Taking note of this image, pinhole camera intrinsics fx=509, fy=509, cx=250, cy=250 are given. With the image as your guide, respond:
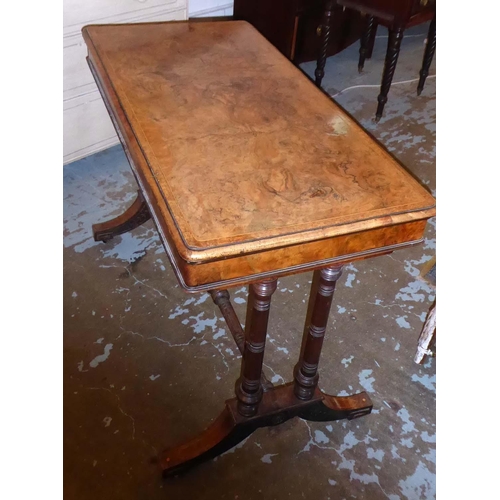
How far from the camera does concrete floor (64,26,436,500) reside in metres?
1.29

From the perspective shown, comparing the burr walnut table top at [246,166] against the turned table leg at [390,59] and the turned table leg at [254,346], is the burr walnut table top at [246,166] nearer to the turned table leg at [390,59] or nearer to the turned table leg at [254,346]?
the turned table leg at [254,346]

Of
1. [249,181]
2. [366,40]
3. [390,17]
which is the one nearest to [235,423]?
[249,181]

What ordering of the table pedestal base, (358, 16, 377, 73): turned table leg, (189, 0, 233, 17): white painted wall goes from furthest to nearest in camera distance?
(358, 16, 377, 73): turned table leg, (189, 0, 233, 17): white painted wall, the table pedestal base

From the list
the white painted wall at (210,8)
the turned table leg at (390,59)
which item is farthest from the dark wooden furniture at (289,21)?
A: the turned table leg at (390,59)

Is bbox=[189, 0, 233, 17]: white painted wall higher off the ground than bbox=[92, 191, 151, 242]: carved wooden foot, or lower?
higher

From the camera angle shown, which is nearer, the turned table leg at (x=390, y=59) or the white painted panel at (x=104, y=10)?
the white painted panel at (x=104, y=10)

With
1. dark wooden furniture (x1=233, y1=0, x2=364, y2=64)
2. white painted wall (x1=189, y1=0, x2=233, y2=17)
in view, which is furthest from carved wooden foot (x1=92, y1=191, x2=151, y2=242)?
dark wooden furniture (x1=233, y1=0, x2=364, y2=64)

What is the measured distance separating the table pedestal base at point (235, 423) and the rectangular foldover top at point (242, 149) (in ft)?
2.14

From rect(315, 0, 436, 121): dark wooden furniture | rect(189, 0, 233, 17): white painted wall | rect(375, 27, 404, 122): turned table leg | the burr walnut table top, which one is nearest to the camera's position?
the burr walnut table top

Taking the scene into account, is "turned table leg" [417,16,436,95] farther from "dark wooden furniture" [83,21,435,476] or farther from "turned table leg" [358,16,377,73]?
"dark wooden furniture" [83,21,435,476]

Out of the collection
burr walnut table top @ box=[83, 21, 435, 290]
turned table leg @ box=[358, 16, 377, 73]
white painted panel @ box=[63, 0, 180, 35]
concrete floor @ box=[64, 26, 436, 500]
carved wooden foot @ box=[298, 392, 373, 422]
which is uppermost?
burr walnut table top @ box=[83, 21, 435, 290]

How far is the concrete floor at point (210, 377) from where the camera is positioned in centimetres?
129

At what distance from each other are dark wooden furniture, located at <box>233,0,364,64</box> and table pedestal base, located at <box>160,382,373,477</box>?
2184 mm

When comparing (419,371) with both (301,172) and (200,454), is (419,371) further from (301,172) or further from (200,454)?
(301,172)
